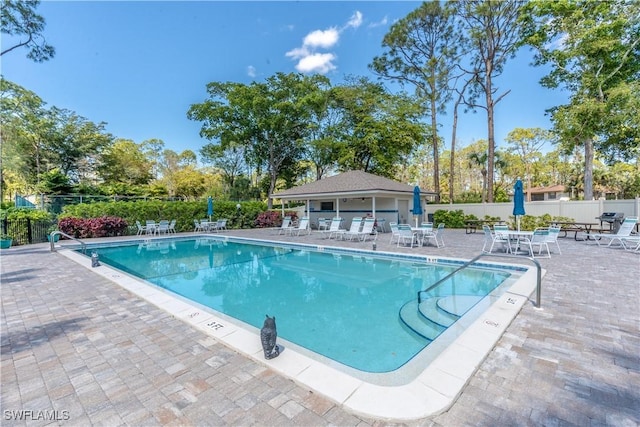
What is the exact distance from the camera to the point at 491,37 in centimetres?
1977

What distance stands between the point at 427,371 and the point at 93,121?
3767 centimetres

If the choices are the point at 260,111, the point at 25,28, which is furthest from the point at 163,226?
the point at 260,111

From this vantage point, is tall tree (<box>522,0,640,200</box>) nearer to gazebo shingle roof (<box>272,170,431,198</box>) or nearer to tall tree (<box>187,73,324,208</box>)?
gazebo shingle roof (<box>272,170,431,198</box>)

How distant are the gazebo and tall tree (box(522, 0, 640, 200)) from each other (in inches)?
386

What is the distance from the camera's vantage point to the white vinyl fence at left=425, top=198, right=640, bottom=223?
13.9 meters

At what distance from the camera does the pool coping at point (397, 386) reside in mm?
2172

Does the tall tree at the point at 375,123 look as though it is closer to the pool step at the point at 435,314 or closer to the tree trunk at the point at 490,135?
the tree trunk at the point at 490,135

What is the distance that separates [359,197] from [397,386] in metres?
15.4

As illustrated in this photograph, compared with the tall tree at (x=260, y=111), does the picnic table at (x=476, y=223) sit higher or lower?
lower

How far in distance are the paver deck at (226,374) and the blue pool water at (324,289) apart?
1236 mm

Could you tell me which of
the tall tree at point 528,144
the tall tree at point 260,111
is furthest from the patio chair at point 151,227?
the tall tree at point 528,144

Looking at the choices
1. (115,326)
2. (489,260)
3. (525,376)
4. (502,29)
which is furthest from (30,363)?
(502,29)

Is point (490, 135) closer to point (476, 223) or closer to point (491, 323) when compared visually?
point (476, 223)

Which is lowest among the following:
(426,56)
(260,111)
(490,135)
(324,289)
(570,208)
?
(324,289)
